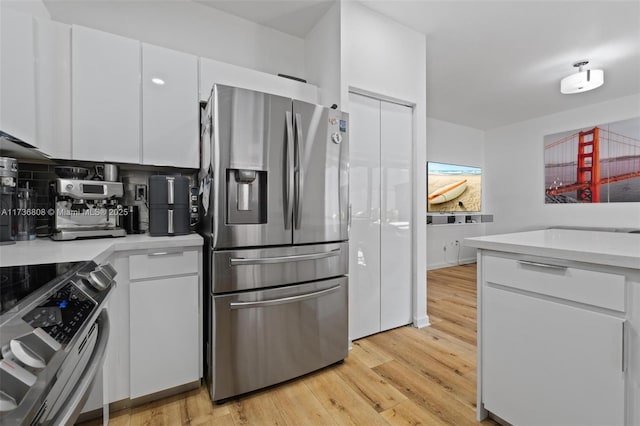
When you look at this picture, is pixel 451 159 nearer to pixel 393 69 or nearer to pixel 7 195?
pixel 393 69

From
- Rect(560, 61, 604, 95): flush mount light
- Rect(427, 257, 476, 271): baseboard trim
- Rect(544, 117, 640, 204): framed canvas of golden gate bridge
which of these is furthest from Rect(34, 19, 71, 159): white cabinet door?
Rect(544, 117, 640, 204): framed canvas of golden gate bridge

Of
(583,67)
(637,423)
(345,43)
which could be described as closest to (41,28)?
(345,43)

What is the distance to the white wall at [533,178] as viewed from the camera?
403 cm

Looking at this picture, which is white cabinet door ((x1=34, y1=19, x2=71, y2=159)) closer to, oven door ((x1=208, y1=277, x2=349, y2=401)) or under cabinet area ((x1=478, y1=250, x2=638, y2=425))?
oven door ((x1=208, y1=277, x2=349, y2=401))

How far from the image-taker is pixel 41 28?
4.87ft

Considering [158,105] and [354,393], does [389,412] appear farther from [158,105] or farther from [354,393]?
[158,105]

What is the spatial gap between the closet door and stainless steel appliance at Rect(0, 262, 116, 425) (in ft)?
5.57

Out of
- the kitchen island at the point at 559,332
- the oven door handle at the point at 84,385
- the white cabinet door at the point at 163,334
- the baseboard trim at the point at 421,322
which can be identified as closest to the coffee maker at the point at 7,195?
the white cabinet door at the point at 163,334

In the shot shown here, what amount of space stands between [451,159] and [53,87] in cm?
532

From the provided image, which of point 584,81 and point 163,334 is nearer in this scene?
point 163,334

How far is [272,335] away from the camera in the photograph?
1626mm

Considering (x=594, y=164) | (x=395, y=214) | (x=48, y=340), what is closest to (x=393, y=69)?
(x=395, y=214)

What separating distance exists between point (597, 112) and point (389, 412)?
17.6 ft

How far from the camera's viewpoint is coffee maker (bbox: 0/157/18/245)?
1.36m
